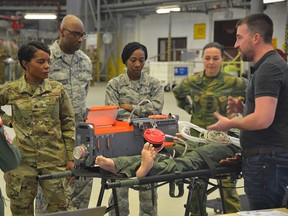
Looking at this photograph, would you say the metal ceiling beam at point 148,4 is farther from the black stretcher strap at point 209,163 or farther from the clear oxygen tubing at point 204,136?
the black stretcher strap at point 209,163

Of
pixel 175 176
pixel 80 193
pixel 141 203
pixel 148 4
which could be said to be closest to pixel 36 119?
pixel 175 176

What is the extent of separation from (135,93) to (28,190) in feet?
3.57

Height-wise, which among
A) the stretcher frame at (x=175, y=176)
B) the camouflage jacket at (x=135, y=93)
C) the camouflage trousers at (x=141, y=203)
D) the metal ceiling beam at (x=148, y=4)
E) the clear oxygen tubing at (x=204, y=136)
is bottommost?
the camouflage trousers at (x=141, y=203)

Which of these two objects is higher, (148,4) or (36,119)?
(148,4)

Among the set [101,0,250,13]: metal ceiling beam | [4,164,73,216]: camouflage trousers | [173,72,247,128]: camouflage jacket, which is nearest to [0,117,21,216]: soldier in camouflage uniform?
[4,164,73,216]: camouflage trousers

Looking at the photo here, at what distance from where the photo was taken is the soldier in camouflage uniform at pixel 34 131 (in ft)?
7.97

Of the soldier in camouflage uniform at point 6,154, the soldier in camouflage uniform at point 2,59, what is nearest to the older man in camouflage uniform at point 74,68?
the soldier in camouflage uniform at point 6,154

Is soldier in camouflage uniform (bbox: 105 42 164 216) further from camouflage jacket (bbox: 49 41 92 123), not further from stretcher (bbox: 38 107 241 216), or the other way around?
stretcher (bbox: 38 107 241 216)

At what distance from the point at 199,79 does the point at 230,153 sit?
97cm

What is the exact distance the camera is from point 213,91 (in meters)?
3.30

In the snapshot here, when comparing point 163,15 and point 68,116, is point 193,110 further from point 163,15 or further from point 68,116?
point 163,15

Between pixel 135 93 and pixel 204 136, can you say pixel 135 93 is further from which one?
pixel 204 136

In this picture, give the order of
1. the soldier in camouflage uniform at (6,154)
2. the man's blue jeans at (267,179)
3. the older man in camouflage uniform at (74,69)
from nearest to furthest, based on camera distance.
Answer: the soldier in camouflage uniform at (6,154) < the man's blue jeans at (267,179) < the older man in camouflage uniform at (74,69)

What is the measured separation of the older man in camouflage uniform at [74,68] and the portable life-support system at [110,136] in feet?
2.28
